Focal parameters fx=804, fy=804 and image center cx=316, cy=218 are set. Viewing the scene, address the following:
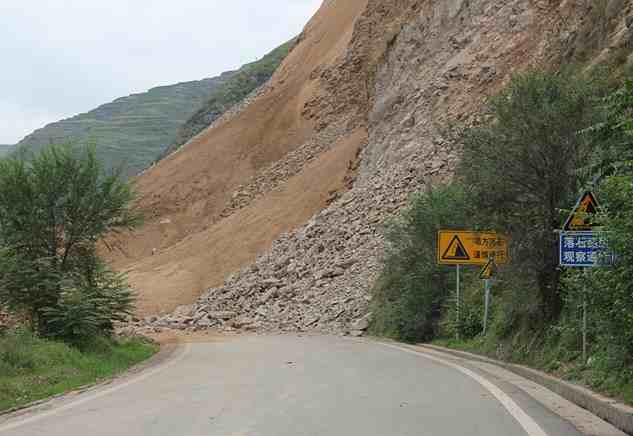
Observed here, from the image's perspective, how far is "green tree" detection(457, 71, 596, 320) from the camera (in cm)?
1485

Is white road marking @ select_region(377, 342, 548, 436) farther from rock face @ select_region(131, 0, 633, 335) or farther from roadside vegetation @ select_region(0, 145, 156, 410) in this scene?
rock face @ select_region(131, 0, 633, 335)

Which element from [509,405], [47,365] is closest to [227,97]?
[47,365]

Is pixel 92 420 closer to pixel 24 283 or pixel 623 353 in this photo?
pixel 623 353

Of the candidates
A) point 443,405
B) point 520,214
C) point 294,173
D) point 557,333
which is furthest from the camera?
point 294,173

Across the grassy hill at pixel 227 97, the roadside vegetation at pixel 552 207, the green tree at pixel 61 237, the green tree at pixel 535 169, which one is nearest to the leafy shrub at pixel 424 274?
the roadside vegetation at pixel 552 207

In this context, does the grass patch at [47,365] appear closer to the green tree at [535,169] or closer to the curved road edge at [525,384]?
the curved road edge at [525,384]

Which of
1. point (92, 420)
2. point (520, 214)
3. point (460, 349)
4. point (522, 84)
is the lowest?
point (460, 349)

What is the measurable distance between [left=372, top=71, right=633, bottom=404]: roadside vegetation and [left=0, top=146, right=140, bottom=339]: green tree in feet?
28.8

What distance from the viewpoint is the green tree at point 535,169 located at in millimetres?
14852

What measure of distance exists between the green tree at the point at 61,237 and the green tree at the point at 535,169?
914 centimetres

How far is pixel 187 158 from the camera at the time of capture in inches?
2630

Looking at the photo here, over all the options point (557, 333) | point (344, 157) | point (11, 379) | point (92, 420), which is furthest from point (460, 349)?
point (344, 157)

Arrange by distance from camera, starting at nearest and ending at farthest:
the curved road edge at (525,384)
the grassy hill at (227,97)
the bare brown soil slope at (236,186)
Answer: the curved road edge at (525,384) < the bare brown soil slope at (236,186) < the grassy hill at (227,97)

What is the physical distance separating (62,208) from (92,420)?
1196 centimetres
